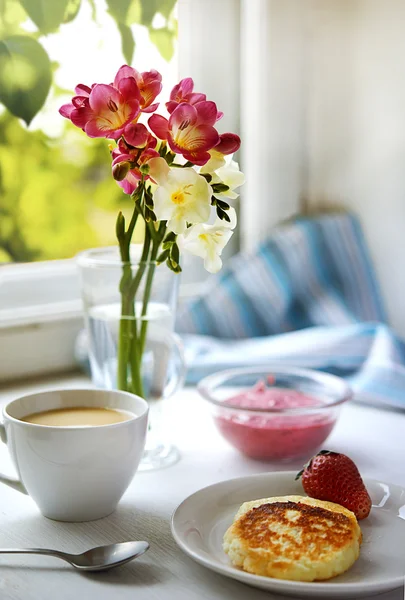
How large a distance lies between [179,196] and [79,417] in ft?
0.84

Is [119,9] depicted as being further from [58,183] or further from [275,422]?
[275,422]

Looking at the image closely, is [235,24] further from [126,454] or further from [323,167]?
[126,454]

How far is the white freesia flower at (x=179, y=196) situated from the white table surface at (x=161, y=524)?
0.99ft

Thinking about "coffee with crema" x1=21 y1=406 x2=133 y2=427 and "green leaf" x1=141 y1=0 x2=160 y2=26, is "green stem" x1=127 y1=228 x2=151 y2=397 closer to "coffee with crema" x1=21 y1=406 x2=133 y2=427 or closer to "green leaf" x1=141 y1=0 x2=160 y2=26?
"coffee with crema" x1=21 y1=406 x2=133 y2=427

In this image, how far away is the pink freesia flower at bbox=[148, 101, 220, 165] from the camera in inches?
31.1

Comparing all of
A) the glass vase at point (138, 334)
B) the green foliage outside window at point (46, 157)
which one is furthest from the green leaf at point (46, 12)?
the glass vase at point (138, 334)

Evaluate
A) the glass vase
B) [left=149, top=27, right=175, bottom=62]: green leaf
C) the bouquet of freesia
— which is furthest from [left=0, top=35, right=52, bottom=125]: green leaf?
the bouquet of freesia

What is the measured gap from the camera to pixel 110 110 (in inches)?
31.3

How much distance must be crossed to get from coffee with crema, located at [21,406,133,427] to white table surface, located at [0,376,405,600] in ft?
0.32

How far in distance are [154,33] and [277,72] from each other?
1.17 ft

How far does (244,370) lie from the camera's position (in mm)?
1178

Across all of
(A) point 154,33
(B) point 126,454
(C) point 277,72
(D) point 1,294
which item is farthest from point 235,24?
(B) point 126,454

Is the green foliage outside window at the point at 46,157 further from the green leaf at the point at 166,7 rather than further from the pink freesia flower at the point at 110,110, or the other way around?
the pink freesia flower at the point at 110,110

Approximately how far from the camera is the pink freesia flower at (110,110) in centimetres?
79
